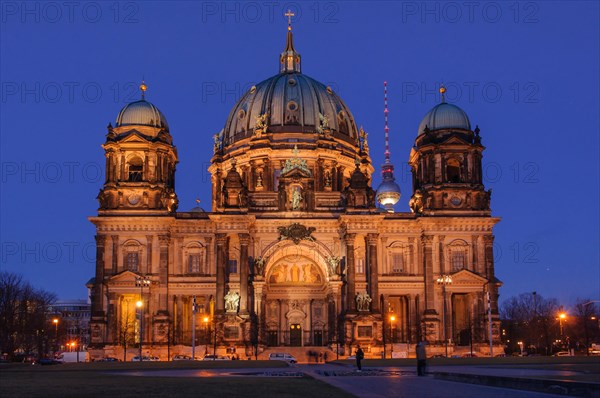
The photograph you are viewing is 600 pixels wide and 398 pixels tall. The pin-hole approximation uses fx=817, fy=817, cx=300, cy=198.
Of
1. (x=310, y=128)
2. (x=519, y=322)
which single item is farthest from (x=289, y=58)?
(x=519, y=322)

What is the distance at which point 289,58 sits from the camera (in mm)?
119500

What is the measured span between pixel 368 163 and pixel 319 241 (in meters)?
22.1

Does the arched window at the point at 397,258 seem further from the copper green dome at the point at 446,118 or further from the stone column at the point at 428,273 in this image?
the copper green dome at the point at 446,118

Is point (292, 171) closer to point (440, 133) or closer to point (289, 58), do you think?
point (440, 133)

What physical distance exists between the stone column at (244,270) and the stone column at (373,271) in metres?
13.3

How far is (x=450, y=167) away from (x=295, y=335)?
87.7ft

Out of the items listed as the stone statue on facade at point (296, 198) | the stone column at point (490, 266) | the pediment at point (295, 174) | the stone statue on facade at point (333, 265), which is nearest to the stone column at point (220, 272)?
the stone statue on facade at point (296, 198)

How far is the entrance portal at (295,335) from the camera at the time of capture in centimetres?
9469

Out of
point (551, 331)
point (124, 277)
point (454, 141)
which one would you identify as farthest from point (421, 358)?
point (551, 331)

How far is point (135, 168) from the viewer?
305 feet

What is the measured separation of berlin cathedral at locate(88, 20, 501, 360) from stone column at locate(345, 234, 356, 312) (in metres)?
0.16

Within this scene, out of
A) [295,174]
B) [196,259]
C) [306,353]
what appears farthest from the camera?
[295,174]

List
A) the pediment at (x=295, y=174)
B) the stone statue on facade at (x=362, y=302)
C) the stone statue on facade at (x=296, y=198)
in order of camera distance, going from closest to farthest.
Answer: the stone statue on facade at (x=362, y=302) → the stone statue on facade at (x=296, y=198) → the pediment at (x=295, y=174)

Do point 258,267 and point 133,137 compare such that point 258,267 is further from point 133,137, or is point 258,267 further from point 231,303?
point 133,137
